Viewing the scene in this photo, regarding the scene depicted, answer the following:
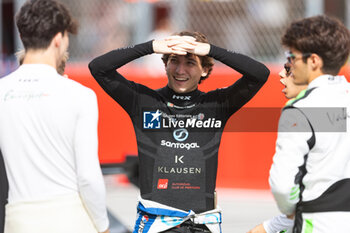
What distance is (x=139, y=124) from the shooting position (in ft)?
11.5

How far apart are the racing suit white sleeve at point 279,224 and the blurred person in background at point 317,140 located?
0.42ft

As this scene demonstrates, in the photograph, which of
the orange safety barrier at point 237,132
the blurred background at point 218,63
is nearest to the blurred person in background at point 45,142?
the blurred background at point 218,63

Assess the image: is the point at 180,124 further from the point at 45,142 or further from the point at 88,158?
the point at 45,142

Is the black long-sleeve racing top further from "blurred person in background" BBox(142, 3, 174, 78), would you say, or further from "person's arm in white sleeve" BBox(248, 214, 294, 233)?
"blurred person in background" BBox(142, 3, 174, 78)

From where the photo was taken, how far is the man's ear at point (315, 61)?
281cm

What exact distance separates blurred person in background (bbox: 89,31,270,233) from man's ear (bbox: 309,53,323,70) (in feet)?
2.21

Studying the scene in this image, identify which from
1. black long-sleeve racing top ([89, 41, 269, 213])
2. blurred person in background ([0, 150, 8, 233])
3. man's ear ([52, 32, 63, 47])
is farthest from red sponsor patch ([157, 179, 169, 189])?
man's ear ([52, 32, 63, 47])

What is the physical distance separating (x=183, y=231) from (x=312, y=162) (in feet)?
A: 2.97

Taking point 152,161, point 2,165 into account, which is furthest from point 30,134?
point 152,161

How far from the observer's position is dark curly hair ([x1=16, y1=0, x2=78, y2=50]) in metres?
2.81

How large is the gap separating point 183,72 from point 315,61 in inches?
34.4

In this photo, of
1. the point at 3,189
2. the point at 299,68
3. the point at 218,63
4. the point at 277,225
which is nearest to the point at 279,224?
the point at 277,225

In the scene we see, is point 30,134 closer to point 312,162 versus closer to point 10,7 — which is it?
point 312,162

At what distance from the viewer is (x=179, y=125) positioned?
11.2 feet
